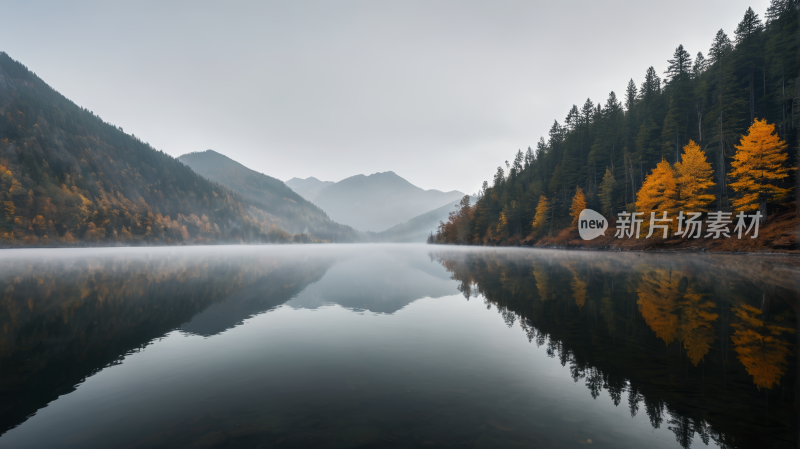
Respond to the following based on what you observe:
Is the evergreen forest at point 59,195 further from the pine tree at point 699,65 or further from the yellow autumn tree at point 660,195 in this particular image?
the pine tree at point 699,65

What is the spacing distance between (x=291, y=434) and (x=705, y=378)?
31.4 feet

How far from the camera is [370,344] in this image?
11.6 meters

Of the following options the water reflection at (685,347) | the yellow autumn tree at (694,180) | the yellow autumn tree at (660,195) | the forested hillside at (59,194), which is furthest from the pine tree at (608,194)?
the forested hillside at (59,194)

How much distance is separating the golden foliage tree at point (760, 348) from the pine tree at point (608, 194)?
3044 inches

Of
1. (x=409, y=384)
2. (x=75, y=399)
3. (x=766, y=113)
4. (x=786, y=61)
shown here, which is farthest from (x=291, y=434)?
(x=766, y=113)

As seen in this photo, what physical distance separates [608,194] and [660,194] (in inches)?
707

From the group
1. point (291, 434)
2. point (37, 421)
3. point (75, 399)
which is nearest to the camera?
point (291, 434)

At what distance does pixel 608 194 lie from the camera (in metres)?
81.2

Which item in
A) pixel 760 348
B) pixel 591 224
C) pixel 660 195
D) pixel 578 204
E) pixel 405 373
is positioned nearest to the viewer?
pixel 405 373

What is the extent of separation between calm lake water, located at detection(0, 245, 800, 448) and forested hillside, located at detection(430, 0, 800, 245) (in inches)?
1882

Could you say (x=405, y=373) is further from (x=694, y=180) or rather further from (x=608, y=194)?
(x=608, y=194)

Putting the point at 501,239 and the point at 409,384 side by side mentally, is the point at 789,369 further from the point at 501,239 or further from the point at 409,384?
the point at 501,239

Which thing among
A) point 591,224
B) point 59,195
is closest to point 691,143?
point 591,224

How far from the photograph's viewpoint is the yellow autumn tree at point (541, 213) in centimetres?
10270
